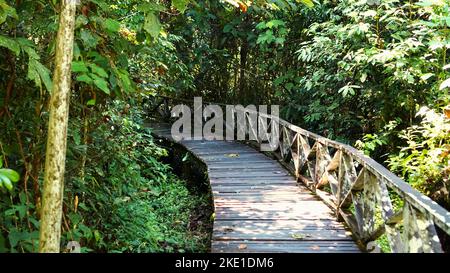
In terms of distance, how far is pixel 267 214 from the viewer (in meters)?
4.82

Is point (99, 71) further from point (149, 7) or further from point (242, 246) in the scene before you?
point (242, 246)

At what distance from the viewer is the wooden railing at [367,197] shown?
2.51m

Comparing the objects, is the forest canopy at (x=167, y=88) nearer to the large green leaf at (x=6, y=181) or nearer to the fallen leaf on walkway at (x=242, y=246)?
the large green leaf at (x=6, y=181)

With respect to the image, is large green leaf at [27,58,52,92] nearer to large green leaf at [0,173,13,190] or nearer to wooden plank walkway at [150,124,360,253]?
large green leaf at [0,173,13,190]

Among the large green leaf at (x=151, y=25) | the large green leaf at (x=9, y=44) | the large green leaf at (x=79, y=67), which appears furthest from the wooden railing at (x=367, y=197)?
the large green leaf at (x=9, y=44)

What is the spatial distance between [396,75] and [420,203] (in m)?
3.24

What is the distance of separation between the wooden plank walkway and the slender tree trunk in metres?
2.10

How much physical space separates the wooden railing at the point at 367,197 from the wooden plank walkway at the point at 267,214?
0.55 ft

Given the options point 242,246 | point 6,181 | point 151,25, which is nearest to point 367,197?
point 242,246

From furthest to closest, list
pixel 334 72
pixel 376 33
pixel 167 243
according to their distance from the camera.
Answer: pixel 334 72, pixel 376 33, pixel 167 243

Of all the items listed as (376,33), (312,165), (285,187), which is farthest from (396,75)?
(285,187)

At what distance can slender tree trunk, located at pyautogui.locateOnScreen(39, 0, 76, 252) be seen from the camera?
6.31ft

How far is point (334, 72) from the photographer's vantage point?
7.14 meters
